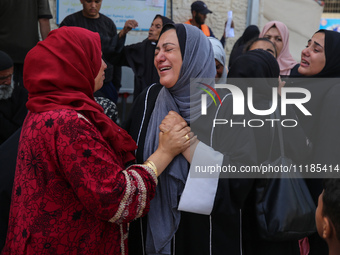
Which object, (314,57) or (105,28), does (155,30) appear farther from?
(314,57)

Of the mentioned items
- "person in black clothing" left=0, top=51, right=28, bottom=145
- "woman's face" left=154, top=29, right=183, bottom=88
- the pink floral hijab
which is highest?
"woman's face" left=154, top=29, right=183, bottom=88

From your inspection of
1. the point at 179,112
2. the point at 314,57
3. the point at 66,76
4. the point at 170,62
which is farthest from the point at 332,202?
the point at 314,57

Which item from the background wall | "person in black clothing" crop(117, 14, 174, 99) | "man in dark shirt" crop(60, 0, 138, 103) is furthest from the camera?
the background wall

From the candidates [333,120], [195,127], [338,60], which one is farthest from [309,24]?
[195,127]

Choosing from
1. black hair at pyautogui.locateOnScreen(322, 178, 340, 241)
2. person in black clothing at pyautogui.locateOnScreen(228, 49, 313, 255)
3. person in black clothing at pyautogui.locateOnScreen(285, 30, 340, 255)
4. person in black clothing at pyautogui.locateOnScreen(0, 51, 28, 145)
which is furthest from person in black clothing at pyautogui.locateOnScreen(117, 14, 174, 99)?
black hair at pyautogui.locateOnScreen(322, 178, 340, 241)

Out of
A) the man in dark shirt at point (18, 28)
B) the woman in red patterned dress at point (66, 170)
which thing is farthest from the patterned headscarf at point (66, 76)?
the man in dark shirt at point (18, 28)

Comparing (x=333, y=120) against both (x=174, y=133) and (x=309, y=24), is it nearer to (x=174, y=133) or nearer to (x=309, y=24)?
(x=174, y=133)

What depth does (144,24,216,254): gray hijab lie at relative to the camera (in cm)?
203

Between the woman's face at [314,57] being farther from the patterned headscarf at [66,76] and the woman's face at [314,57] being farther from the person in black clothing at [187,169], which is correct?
the patterned headscarf at [66,76]

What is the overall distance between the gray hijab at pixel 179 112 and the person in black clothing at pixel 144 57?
8.85ft

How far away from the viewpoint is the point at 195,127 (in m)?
2.11

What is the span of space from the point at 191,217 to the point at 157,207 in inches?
7.2

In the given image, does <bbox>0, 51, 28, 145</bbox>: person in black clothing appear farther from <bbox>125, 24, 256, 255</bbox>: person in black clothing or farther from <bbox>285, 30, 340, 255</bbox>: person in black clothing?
<bbox>285, 30, 340, 255</bbox>: person in black clothing

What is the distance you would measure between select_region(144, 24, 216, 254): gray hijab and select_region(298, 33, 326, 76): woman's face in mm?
1131
